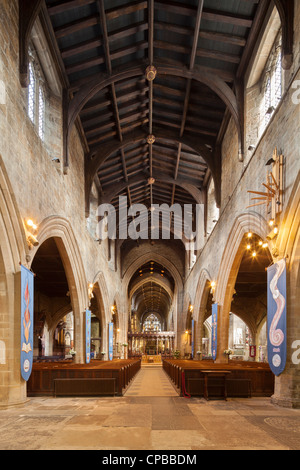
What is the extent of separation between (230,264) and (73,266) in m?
5.70

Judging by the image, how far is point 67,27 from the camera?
11.4 meters

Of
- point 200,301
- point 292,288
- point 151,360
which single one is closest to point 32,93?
point 292,288

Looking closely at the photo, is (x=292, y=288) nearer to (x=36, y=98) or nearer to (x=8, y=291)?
(x=8, y=291)

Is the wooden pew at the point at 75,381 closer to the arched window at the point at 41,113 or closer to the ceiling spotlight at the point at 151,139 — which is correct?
the arched window at the point at 41,113

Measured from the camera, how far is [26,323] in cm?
938

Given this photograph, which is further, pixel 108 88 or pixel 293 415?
pixel 108 88

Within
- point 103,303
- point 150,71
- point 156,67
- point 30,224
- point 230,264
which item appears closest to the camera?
point 30,224

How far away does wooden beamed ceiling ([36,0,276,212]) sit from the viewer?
11195 mm

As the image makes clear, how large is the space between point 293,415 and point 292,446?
2346 millimetres

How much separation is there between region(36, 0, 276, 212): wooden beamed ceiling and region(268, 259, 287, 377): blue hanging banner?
556cm

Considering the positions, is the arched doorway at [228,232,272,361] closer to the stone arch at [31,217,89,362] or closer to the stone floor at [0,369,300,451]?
the stone arch at [31,217,89,362]

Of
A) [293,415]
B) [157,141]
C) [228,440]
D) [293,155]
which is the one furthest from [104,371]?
[157,141]

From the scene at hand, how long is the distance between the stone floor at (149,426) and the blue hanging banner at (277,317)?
94 cm

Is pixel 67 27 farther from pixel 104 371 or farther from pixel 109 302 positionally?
pixel 109 302
